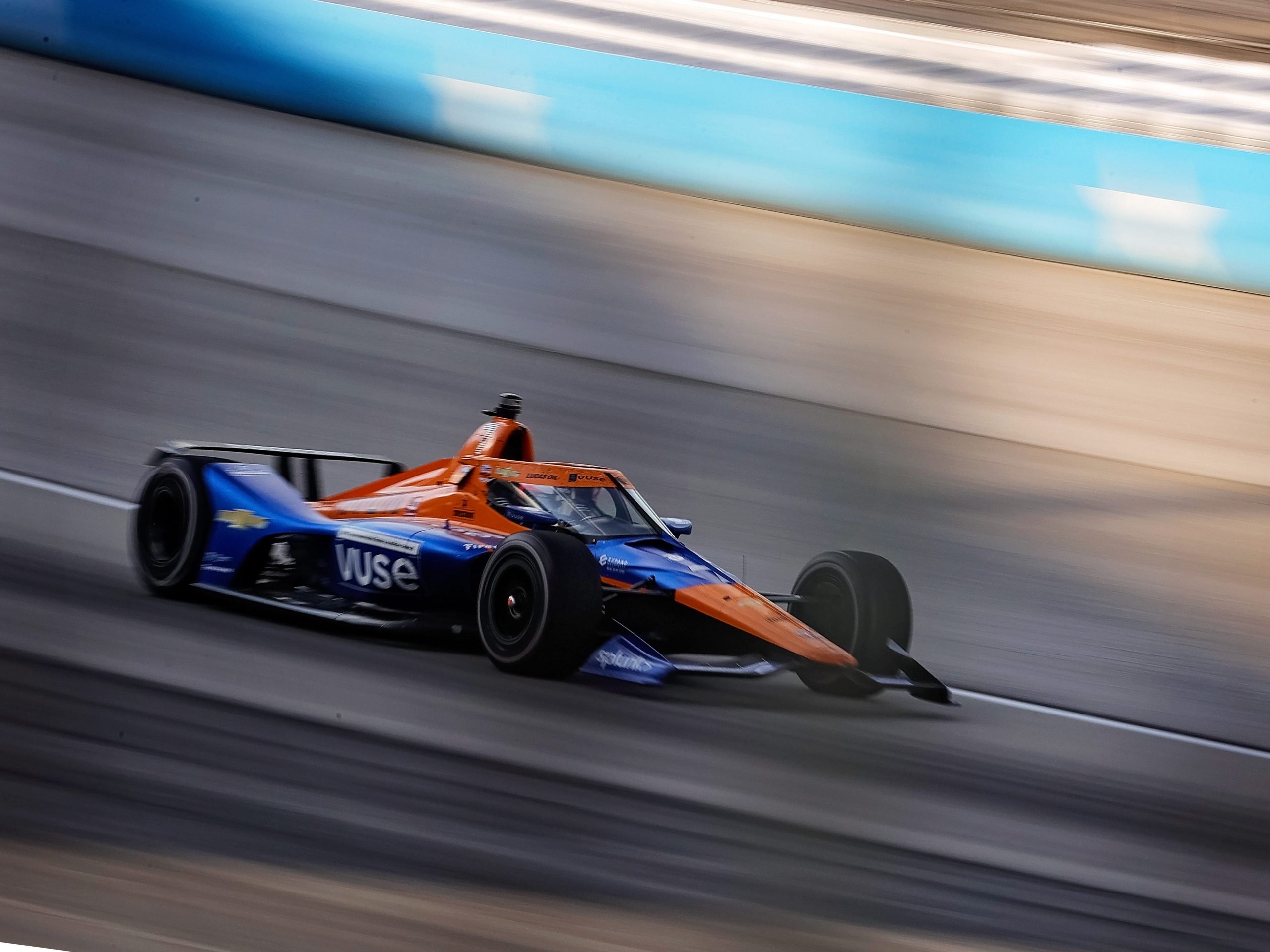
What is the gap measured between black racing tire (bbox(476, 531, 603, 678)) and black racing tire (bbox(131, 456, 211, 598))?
1043 millimetres

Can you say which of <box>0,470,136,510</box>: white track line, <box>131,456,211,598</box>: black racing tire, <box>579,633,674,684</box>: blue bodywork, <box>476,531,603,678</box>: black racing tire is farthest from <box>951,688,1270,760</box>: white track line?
<box>0,470,136,510</box>: white track line

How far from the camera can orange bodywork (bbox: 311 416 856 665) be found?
372 cm

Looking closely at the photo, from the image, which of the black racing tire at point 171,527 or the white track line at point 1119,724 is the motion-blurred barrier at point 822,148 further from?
the black racing tire at point 171,527

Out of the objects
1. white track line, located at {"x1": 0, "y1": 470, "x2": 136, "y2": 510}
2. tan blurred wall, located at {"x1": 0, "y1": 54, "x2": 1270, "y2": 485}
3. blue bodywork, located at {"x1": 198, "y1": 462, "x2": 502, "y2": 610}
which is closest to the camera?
blue bodywork, located at {"x1": 198, "y1": 462, "x2": 502, "y2": 610}

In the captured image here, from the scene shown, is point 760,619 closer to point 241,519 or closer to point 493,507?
point 493,507

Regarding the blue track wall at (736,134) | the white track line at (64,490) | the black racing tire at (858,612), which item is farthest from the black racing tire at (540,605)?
the blue track wall at (736,134)

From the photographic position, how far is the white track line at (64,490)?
176 inches

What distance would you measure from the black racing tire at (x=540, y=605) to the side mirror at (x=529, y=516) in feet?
0.51

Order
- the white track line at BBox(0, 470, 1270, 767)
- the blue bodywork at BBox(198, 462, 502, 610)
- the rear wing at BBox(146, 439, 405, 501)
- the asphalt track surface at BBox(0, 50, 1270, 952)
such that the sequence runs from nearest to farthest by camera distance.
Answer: the asphalt track surface at BBox(0, 50, 1270, 952) → the blue bodywork at BBox(198, 462, 502, 610) → the white track line at BBox(0, 470, 1270, 767) → the rear wing at BBox(146, 439, 405, 501)

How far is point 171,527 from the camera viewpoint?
427 centimetres

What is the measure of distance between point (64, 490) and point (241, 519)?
82 centimetres

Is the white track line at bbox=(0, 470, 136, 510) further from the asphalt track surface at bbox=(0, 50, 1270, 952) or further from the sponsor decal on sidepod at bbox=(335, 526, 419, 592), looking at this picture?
the sponsor decal on sidepod at bbox=(335, 526, 419, 592)

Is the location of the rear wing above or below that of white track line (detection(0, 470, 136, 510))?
above

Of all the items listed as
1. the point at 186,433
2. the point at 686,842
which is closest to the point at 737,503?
the point at 686,842
